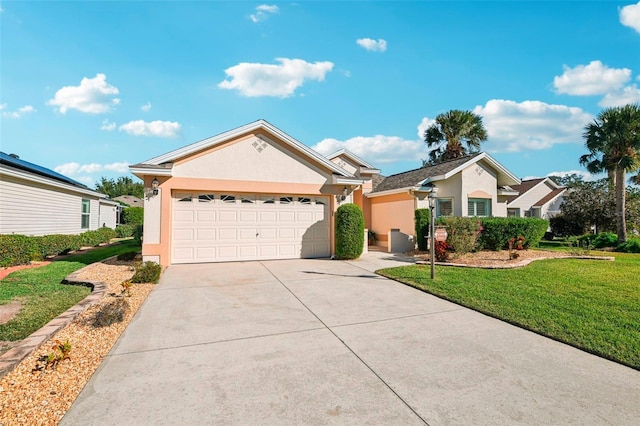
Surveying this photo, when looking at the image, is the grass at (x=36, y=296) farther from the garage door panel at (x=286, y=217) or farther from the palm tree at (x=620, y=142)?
the palm tree at (x=620, y=142)

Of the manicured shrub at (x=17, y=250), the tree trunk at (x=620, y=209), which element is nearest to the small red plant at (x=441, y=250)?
the tree trunk at (x=620, y=209)

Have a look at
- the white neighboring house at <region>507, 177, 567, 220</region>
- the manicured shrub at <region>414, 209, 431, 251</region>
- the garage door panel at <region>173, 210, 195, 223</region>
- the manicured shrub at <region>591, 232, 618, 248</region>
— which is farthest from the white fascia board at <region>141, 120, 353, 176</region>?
the white neighboring house at <region>507, 177, 567, 220</region>

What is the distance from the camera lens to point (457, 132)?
2661 cm

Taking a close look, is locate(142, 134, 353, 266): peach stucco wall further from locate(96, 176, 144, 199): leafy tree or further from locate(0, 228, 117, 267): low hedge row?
locate(96, 176, 144, 199): leafy tree

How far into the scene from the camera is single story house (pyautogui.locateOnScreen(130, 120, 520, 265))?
1042 centimetres

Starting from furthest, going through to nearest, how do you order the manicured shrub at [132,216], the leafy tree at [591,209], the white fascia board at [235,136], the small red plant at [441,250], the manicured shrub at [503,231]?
the manicured shrub at [132,216] < the leafy tree at [591,209] < the manicured shrub at [503,231] < the small red plant at [441,250] < the white fascia board at [235,136]

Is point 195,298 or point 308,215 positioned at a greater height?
point 308,215

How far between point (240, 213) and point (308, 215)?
2759 millimetres

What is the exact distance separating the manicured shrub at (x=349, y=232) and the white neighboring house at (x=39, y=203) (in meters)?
12.2

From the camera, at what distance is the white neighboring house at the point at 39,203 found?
1147 cm

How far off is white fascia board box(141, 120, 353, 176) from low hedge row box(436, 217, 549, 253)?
193 inches

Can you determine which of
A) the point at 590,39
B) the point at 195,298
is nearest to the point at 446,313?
the point at 195,298

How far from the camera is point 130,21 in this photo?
10.6m

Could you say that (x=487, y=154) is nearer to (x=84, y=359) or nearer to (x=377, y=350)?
(x=377, y=350)
